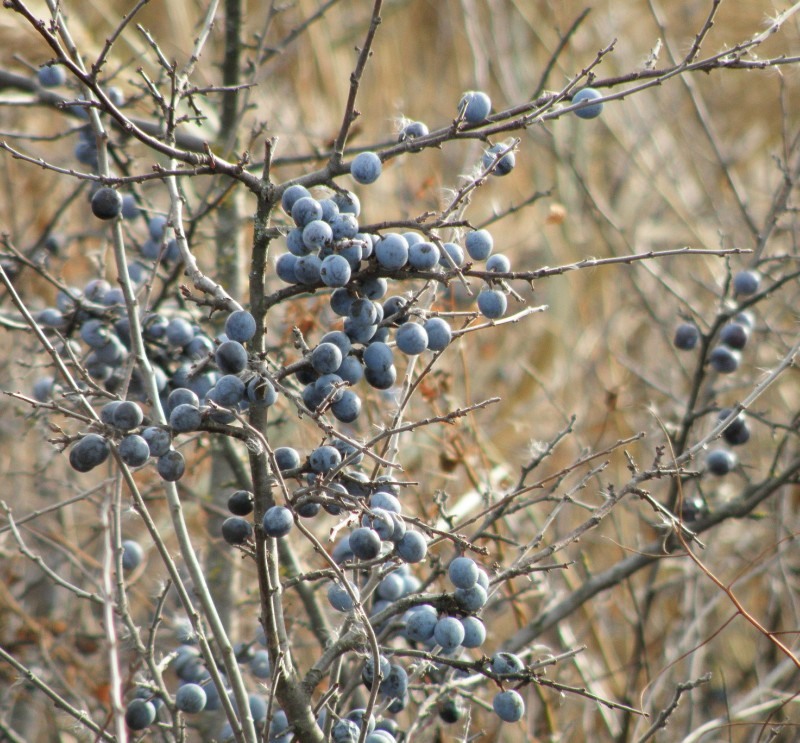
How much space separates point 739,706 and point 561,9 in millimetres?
4700

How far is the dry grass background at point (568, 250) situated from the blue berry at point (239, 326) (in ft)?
4.96

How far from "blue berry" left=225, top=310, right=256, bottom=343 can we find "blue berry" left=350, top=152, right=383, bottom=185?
1.16 ft

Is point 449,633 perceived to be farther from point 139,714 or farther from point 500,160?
point 500,160

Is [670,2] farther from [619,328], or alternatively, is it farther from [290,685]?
[290,685]

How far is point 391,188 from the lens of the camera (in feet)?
20.7

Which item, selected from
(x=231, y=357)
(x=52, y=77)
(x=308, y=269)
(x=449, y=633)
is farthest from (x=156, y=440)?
(x=52, y=77)

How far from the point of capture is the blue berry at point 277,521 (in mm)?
1640

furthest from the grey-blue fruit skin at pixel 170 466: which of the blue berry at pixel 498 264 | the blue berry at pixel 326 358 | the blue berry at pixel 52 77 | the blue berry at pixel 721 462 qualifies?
the blue berry at pixel 721 462

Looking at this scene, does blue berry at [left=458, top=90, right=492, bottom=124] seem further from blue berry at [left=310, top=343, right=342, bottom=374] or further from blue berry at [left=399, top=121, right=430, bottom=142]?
Result: blue berry at [left=310, top=343, right=342, bottom=374]

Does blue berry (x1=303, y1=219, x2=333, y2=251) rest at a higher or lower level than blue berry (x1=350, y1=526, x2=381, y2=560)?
higher

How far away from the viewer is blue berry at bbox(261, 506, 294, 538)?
1.64m

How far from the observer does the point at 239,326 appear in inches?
65.7

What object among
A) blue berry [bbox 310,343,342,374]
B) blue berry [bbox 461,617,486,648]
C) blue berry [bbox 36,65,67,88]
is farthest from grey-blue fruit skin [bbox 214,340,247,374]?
blue berry [bbox 36,65,67,88]

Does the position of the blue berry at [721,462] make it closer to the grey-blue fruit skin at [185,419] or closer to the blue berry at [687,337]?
the blue berry at [687,337]
